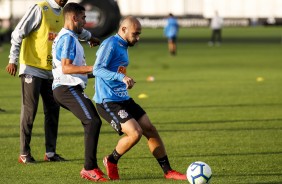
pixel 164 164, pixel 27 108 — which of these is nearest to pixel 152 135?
pixel 164 164

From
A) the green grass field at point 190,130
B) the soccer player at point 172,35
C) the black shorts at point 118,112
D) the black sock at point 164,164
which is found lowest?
the soccer player at point 172,35

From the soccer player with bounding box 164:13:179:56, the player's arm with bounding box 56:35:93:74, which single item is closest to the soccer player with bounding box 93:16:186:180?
the player's arm with bounding box 56:35:93:74

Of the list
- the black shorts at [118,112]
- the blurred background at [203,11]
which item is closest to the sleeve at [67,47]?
the black shorts at [118,112]

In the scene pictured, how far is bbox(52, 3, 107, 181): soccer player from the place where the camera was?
9828 millimetres

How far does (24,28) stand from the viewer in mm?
11102

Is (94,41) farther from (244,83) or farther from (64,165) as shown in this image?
(244,83)

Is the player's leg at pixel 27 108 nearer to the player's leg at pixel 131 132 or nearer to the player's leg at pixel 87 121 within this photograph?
the player's leg at pixel 87 121

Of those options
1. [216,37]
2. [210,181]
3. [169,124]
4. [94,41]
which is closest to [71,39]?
[94,41]

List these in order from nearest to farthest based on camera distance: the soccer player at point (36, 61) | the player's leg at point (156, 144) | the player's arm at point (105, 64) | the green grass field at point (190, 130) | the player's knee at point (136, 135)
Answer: the player's arm at point (105, 64), the player's knee at point (136, 135), the player's leg at point (156, 144), the green grass field at point (190, 130), the soccer player at point (36, 61)

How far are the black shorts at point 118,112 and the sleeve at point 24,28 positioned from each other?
1787 millimetres

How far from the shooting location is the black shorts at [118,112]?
9.73 metres

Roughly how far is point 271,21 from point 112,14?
37.0 m

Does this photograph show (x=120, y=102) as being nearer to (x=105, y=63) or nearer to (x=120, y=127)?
(x=120, y=127)

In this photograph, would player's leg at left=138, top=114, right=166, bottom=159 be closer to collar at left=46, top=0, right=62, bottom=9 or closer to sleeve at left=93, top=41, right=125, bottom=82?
sleeve at left=93, top=41, right=125, bottom=82
